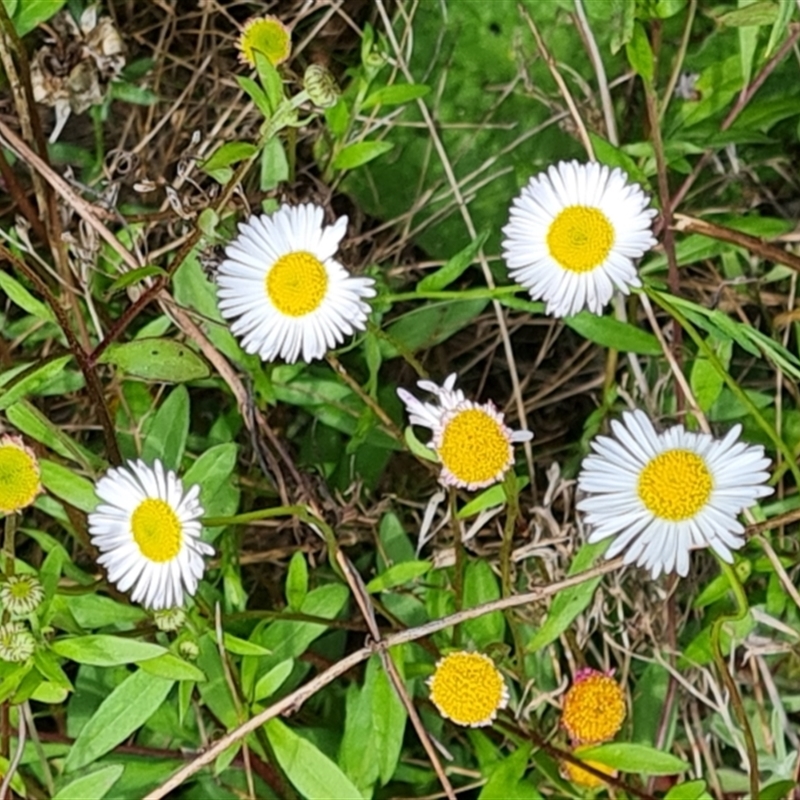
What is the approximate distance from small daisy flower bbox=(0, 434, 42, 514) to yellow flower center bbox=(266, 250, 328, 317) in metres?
0.27

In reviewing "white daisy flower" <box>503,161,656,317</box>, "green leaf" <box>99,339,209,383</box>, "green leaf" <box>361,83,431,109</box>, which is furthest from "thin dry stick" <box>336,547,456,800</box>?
"green leaf" <box>361,83,431,109</box>

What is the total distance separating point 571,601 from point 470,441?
0.23 m

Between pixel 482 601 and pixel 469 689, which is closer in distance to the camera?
pixel 469 689

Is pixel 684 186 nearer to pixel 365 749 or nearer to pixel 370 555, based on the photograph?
pixel 370 555

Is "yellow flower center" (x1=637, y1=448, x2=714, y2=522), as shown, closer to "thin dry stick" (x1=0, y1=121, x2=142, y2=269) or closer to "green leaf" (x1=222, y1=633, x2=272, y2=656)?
"green leaf" (x1=222, y1=633, x2=272, y2=656)

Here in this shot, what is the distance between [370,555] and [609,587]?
0.27 metres

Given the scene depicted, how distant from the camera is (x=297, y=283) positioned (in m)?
1.03

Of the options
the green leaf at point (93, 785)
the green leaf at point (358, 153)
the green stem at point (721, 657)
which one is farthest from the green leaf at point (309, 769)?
the green leaf at point (358, 153)

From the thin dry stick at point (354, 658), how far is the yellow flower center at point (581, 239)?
11.1 inches

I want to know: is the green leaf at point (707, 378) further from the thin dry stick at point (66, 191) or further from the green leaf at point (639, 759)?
the thin dry stick at point (66, 191)

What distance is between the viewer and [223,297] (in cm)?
104

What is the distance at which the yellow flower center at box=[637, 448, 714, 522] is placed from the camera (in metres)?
0.96

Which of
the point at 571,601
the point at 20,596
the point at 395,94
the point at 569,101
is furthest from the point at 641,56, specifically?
the point at 20,596

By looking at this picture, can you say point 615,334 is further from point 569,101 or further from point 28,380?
point 28,380
